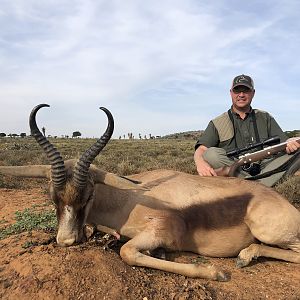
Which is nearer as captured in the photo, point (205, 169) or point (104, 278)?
point (104, 278)

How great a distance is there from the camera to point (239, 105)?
7.67 metres

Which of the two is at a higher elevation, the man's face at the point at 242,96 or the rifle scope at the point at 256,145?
the man's face at the point at 242,96

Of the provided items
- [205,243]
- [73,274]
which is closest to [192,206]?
[205,243]

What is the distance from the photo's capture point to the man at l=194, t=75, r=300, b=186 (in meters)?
7.45

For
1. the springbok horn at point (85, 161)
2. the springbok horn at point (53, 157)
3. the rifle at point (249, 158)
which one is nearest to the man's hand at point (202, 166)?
the rifle at point (249, 158)

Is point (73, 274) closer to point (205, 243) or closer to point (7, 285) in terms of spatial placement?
point (7, 285)

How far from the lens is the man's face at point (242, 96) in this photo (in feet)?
25.0

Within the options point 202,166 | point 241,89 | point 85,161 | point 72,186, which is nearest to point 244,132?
point 241,89

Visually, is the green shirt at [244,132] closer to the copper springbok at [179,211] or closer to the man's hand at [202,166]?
the man's hand at [202,166]

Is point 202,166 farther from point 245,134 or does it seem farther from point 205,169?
point 245,134

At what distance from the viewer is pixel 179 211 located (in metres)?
4.88

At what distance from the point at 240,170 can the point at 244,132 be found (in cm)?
88

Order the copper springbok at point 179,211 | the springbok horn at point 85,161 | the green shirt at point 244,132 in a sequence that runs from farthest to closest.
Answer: the green shirt at point 244,132, the copper springbok at point 179,211, the springbok horn at point 85,161

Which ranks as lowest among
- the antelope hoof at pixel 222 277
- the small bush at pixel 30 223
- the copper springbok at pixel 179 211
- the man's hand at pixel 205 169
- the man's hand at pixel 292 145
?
the antelope hoof at pixel 222 277
